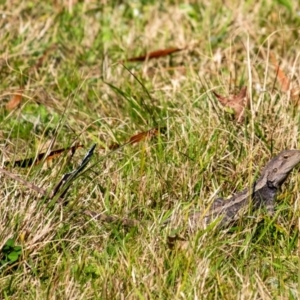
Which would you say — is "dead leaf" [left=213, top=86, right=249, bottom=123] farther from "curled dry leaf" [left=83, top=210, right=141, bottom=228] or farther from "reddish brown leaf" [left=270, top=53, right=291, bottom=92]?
"curled dry leaf" [left=83, top=210, right=141, bottom=228]

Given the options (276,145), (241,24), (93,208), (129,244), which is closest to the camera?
(129,244)

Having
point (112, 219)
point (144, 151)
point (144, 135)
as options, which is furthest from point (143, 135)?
point (112, 219)

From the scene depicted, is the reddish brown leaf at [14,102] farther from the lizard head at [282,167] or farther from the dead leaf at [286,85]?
the lizard head at [282,167]

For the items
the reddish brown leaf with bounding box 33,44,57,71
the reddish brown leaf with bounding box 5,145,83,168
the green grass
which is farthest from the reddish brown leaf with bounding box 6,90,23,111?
the reddish brown leaf with bounding box 5,145,83,168

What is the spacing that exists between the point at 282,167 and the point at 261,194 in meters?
0.15

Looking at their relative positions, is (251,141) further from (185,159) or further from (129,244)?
(129,244)

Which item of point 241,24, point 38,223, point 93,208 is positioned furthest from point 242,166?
point 241,24

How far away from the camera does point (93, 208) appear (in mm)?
4219

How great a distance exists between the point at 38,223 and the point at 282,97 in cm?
158

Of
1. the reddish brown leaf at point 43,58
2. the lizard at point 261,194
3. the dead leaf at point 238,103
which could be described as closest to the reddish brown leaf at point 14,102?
the reddish brown leaf at point 43,58

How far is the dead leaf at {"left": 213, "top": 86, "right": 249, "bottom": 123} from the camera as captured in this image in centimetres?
476

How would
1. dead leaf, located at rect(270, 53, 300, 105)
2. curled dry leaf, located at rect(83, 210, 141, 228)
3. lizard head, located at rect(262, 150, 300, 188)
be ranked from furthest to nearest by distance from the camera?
dead leaf, located at rect(270, 53, 300, 105) < lizard head, located at rect(262, 150, 300, 188) < curled dry leaf, located at rect(83, 210, 141, 228)

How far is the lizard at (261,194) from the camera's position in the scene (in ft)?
13.4

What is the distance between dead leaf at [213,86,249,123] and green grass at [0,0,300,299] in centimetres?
5
